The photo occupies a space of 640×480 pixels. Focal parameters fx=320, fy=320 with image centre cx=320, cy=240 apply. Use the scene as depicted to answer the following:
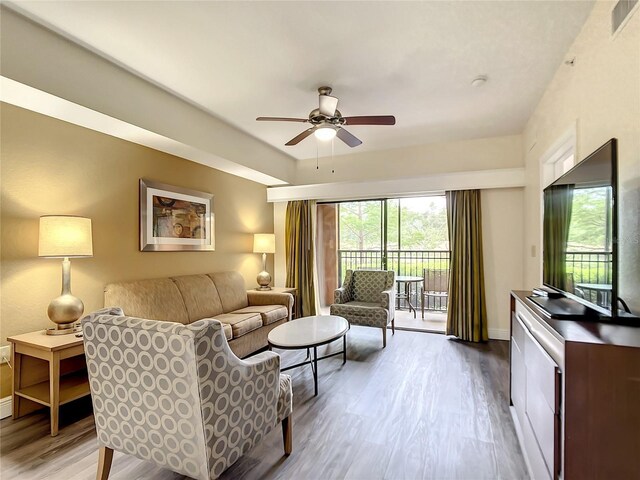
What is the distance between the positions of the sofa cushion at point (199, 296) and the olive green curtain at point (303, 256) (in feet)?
5.34

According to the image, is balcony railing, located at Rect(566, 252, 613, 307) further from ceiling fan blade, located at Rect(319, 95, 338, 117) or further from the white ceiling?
ceiling fan blade, located at Rect(319, 95, 338, 117)

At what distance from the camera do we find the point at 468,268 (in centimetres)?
420

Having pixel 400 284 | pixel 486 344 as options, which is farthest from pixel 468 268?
pixel 400 284

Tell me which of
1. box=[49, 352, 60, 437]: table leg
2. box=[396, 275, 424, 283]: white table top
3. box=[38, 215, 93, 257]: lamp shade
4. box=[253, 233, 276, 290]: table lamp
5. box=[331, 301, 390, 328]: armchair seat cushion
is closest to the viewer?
box=[49, 352, 60, 437]: table leg

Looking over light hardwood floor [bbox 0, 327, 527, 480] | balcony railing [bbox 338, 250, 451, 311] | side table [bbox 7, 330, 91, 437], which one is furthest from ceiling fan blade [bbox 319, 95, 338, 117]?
balcony railing [bbox 338, 250, 451, 311]

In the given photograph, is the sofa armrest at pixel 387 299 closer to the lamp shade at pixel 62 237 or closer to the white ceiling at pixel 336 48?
the white ceiling at pixel 336 48

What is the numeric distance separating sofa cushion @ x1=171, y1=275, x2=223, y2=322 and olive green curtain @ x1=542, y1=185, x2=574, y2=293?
10.4 ft

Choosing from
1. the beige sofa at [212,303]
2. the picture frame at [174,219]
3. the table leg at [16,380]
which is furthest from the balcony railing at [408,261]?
the table leg at [16,380]

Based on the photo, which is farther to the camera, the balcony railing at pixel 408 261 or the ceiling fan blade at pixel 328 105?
the balcony railing at pixel 408 261

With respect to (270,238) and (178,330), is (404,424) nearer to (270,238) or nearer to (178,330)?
(178,330)

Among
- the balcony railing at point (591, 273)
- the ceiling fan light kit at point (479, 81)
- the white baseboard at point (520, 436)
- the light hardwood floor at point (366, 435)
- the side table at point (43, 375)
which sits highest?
the ceiling fan light kit at point (479, 81)

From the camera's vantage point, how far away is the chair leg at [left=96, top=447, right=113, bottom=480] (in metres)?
1.63

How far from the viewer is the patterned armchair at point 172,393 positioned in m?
1.35

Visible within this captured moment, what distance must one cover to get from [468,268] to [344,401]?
258 centimetres
